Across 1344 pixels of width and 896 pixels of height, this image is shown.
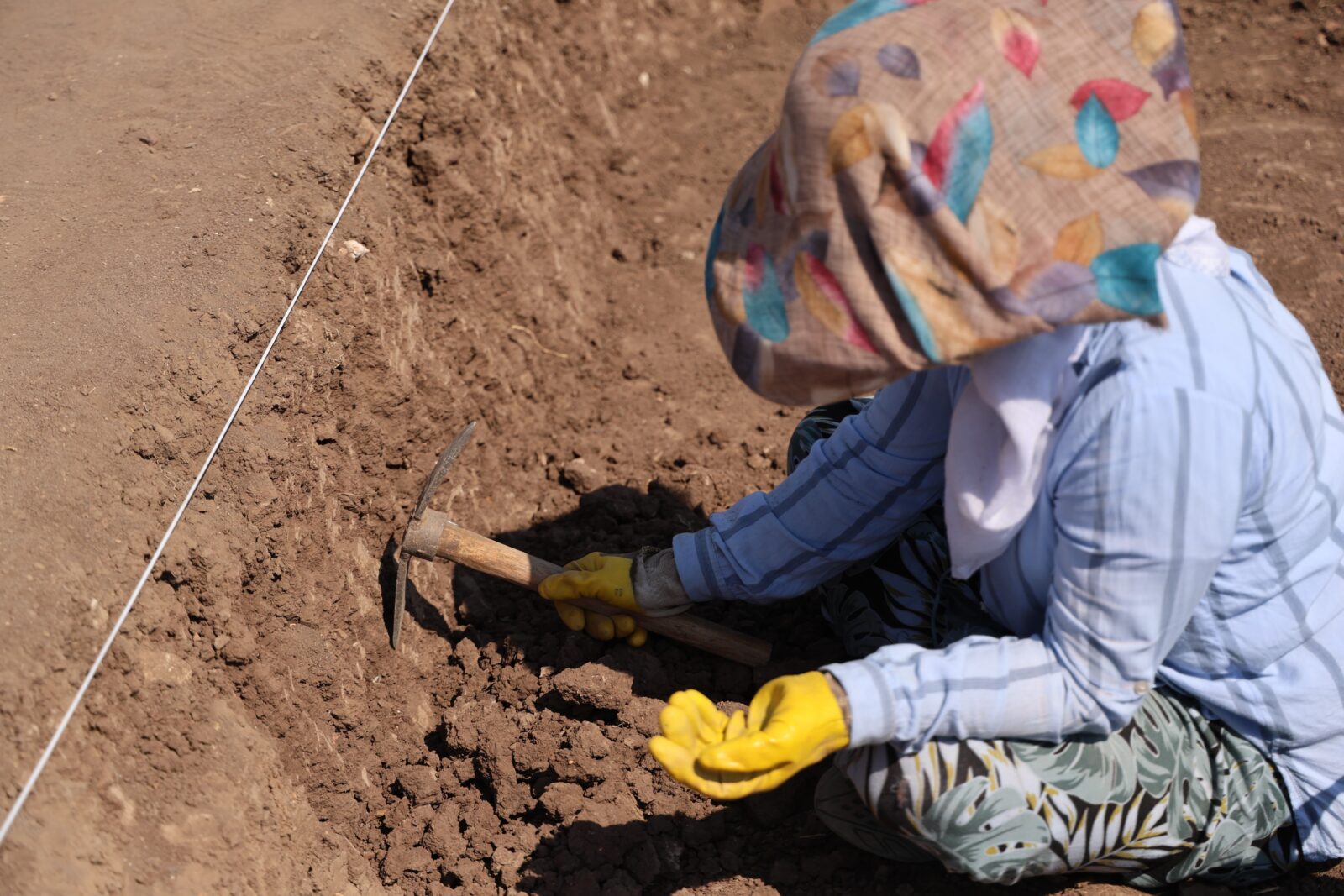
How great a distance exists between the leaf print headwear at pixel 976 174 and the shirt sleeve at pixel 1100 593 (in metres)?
0.22

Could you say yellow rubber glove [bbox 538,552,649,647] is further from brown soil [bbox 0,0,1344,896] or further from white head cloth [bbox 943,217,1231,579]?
white head cloth [bbox 943,217,1231,579]

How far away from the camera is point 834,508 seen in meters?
2.10

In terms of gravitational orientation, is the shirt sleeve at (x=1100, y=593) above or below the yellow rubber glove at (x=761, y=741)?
above

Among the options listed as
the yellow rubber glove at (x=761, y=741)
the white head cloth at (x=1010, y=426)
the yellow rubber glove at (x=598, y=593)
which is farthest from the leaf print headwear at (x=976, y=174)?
the yellow rubber glove at (x=598, y=593)

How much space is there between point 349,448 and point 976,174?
5.14ft

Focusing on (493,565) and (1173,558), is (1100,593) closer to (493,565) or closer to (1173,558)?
(1173,558)

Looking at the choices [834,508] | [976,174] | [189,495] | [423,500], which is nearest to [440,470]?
[423,500]

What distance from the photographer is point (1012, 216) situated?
1.35 m

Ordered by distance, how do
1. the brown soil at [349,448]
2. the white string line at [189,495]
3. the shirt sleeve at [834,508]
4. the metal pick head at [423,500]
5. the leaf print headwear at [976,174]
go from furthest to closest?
the metal pick head at [423,500], the shirt sleeve at [834,508], the brown soil at [349,448], the white string line at [189,495], the leaf print headwear at [976,174]

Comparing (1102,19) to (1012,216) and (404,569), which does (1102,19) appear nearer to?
(1012,216)

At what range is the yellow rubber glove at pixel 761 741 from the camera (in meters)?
1.64

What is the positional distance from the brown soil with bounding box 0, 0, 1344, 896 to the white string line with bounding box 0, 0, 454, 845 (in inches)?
1.0

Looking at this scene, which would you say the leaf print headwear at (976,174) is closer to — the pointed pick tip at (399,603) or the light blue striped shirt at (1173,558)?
the light blue striped shirt at (1173,558)

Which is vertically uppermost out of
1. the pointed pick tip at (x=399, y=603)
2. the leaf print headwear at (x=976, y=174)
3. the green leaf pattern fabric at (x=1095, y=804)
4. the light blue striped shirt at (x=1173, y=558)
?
the leaf print headwear at (x=976, y=174)
